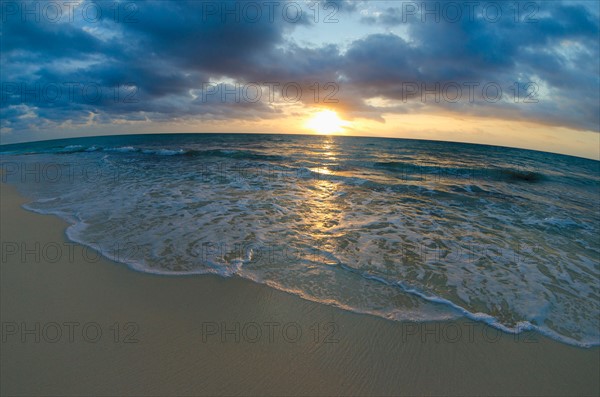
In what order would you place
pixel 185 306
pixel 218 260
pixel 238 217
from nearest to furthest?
pixel 185 306, pixel 218 260, pixel 238 217

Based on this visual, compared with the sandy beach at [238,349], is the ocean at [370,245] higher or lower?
higher

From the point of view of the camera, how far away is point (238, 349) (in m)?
3.07

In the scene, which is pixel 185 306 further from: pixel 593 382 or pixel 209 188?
pixel 209 188

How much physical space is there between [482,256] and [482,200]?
277 inches

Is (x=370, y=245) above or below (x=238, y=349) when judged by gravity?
above

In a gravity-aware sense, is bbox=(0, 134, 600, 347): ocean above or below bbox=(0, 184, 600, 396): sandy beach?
above

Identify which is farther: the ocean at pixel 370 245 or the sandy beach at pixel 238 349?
the ocean at pixel 370 245

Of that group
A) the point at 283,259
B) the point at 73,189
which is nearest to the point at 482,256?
the point at 283,259

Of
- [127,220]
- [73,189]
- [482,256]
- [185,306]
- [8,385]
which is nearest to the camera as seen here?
[8,385]

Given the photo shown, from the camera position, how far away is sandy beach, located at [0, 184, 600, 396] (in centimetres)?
267

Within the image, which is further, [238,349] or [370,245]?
[370,245]

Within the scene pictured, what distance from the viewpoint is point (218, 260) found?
196 inches

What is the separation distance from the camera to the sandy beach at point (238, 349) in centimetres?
267

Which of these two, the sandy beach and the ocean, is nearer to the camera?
the sandy beach
